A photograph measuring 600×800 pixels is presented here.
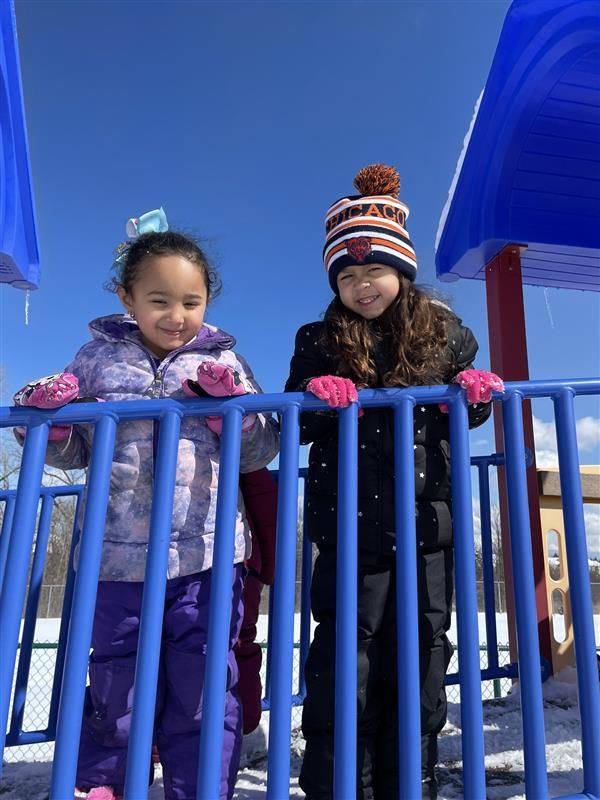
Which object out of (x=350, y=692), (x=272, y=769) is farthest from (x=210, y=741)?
(x=350, y=692)

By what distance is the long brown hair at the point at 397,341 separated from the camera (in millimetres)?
2012

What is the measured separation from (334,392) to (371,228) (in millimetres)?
816

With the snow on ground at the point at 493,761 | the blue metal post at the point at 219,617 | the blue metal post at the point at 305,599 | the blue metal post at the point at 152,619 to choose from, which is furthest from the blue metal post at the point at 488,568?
the blue metal post at the point at 152,619

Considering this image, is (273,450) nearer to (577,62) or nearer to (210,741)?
(210,741)

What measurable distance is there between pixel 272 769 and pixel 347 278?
1.55 meters

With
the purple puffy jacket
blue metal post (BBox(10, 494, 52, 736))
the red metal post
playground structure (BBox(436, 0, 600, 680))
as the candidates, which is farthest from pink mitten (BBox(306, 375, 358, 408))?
the red metal post

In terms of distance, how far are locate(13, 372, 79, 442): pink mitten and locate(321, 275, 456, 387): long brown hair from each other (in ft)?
2.78

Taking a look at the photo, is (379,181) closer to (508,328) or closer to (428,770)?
(508,328)

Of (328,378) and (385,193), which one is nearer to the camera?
(328,378)

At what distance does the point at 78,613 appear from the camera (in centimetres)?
149

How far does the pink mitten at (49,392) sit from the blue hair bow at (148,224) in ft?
3.02

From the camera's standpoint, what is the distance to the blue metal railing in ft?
4.83

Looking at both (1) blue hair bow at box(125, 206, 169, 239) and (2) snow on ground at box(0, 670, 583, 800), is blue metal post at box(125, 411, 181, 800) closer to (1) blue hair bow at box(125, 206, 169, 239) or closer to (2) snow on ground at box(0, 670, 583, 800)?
(2) snow on ground at box(0, 670, 583, 800)

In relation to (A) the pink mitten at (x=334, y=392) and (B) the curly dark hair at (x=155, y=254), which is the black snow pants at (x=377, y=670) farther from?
(B) the curly dark hair at (x=155, y=254)
